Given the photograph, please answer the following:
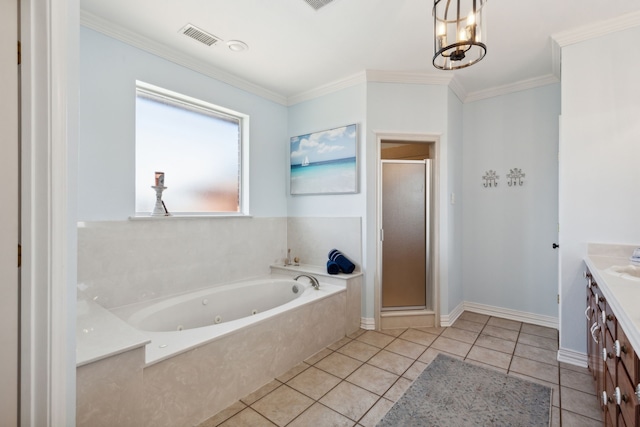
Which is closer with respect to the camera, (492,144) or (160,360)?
(160,360)

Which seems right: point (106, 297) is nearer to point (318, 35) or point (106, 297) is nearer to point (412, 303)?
point (318, 35)

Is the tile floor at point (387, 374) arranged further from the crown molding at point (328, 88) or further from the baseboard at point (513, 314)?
the crown molding at point (328, 88)

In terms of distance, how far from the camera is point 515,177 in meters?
3.30

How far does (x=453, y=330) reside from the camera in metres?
3.04

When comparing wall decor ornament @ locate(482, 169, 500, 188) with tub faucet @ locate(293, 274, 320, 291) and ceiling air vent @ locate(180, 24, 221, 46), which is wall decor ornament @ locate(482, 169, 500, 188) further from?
ceiling air vent @ locate(180, 24, 221, 46)

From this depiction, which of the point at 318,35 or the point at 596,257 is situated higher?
the point at 318,35

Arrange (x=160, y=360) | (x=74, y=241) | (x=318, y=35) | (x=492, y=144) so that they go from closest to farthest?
1. (x=74, y=241)
2. (x=160, y=360)
3. (x=318, y=35)
4. (x=492, y=144)

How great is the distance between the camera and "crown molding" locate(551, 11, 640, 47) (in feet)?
7.04

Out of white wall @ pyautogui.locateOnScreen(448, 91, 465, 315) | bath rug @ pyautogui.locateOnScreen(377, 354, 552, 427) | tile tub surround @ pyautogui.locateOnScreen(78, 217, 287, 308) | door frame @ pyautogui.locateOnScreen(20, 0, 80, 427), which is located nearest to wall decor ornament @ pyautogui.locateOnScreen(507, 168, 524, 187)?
white wall @ pyautogui.locateOnScreen(448, 91, 465, 315)

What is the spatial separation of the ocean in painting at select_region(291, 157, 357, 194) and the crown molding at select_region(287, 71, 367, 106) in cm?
80

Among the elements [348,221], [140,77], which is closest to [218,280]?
[348,221]

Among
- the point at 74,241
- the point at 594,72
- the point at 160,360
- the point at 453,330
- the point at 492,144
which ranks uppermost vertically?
the point at 594,72

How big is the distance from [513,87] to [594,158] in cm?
141

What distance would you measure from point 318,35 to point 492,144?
2.34 m
